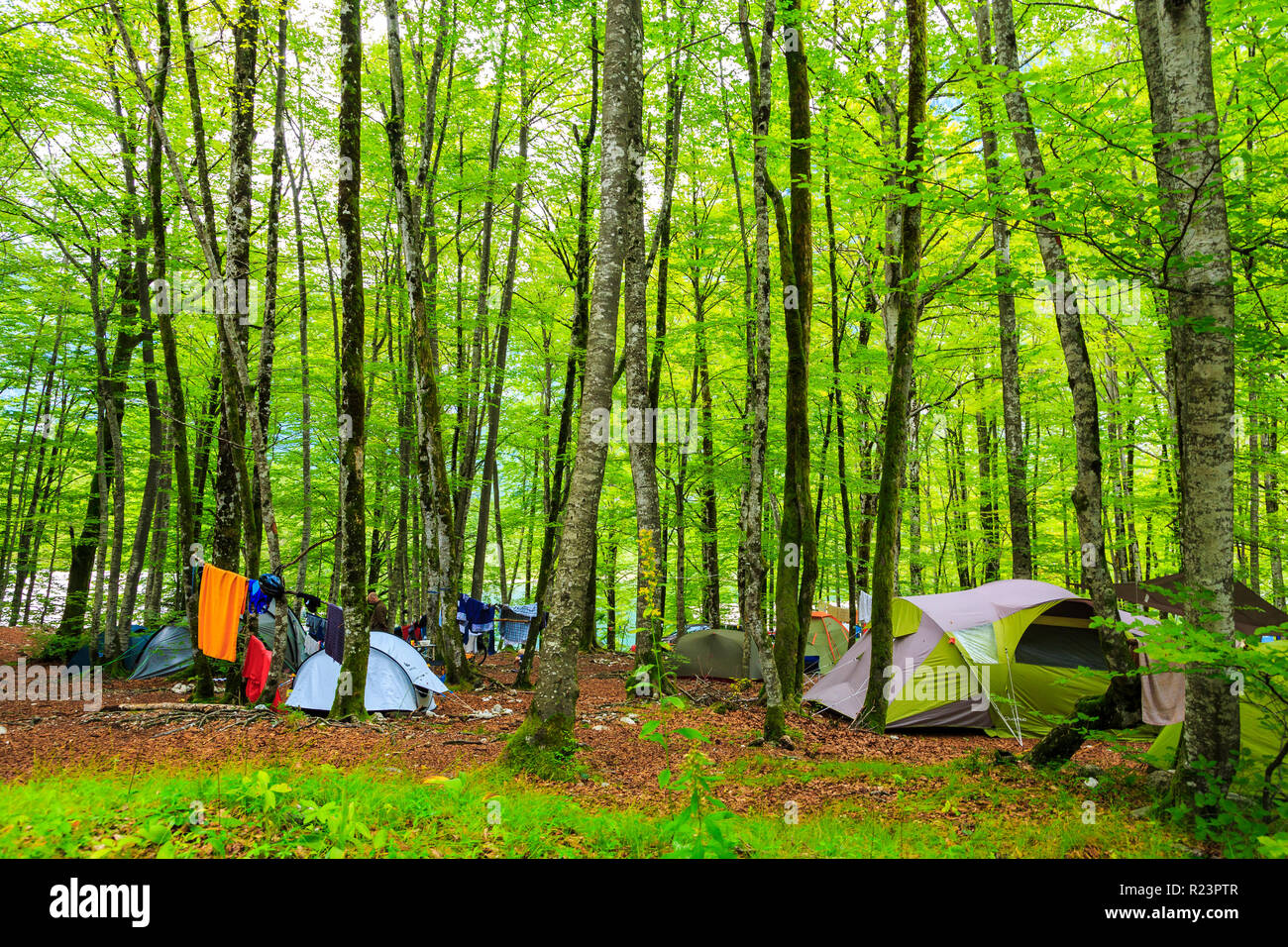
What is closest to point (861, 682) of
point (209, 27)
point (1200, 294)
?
point (1200, 294)

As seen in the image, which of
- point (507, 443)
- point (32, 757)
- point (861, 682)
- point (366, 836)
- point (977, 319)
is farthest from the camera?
point (507, 443)

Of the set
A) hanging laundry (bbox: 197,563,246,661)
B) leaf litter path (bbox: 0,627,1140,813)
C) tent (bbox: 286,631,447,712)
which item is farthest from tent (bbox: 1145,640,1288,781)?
hanging laundry (bbox: 197,563,246,661)

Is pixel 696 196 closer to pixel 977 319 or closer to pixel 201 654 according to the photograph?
pixel 977 319

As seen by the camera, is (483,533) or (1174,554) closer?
(483,533)

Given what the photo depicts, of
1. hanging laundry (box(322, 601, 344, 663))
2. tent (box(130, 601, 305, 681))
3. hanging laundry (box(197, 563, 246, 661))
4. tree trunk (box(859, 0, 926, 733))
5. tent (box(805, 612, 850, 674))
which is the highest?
tree trunk (box(859, 0, 926, 733))

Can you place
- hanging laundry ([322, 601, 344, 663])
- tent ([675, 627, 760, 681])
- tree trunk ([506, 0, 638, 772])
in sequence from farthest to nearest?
tent ([675, 627, 760, 681]) → hanging laundry ([322, 601, 344, 663]) → tree trunk ([506, 0, 638, 772])

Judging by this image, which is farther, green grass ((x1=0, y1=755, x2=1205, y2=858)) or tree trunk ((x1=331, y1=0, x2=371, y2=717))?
tree trunk ((x1=331, y1=0, x2=371, y2=717))

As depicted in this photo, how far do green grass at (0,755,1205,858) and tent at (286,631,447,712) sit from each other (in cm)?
294

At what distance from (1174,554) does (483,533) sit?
768 inches

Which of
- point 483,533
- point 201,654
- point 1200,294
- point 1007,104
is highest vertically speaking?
point 1007,104

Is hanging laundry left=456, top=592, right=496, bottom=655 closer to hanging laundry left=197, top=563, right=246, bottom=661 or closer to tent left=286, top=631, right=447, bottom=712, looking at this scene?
A: tent left=286, top=631, right=447, bottom=712

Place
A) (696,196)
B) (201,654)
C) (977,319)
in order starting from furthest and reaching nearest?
(977,319)
(696,196)
(201,654)

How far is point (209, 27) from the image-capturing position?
8992 millimetres

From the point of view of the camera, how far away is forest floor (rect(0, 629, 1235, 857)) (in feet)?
11.4
